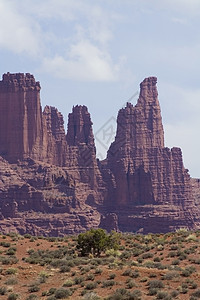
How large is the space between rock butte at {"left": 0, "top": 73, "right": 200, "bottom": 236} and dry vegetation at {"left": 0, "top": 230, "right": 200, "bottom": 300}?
4493 inches

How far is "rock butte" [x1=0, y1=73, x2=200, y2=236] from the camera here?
6481 inches

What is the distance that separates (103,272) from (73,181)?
457 feet

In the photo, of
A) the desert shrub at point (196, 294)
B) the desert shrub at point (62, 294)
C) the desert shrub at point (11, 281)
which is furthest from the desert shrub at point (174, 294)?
the desert shrub at point (11, 281)

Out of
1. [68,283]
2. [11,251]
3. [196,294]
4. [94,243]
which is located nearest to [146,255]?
[94,243]

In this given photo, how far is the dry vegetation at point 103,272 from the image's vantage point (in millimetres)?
32500

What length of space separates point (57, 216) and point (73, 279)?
127669 millimetres

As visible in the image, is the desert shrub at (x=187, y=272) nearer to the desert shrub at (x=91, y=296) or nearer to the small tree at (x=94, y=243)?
the desert shrub at (x=91, y=296)

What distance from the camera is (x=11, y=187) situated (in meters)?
167

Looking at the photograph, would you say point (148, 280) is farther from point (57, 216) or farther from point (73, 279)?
point (57, 216)

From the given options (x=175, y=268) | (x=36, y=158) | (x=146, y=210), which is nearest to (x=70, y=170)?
(x=36, y=158)

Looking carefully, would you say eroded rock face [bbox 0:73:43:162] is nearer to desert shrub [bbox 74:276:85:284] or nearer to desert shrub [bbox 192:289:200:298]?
desert shrub [bbox 74:276:85:284]

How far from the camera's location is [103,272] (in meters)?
35.8

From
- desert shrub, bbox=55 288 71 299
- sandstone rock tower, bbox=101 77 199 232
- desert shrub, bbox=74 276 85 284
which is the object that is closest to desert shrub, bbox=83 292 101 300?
desert shrub, bbox=55 288 71 299

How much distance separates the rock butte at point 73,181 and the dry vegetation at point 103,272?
374 ft
